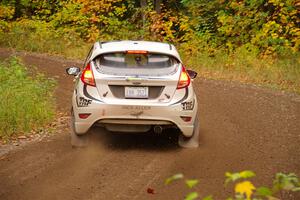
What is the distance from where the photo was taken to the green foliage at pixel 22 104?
10.6 m

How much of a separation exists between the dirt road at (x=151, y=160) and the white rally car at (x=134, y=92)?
1.58ft

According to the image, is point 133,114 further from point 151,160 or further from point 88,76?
point 88,76

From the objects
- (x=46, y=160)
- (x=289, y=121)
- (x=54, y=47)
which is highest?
(x=46, y=160)

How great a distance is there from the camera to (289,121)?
12.0 meters

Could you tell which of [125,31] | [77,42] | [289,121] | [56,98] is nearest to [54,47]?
[77,42]

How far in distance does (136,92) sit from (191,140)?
129 centimetres

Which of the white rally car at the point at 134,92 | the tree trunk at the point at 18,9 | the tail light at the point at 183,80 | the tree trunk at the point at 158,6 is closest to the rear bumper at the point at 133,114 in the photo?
the white rally car at the point at 134,92

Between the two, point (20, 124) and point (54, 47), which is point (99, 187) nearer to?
point (20, 124)

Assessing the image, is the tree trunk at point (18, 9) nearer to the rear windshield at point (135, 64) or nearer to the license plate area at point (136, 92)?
the rear windshield at point (135, 64)

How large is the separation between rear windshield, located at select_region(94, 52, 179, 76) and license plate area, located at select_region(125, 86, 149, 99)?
227mm

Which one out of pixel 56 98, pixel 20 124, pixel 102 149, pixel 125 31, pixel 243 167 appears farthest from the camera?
pixel 125 31

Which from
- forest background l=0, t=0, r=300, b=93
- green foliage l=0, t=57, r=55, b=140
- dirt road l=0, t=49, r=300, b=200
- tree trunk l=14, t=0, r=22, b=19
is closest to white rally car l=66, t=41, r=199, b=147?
dirt road l=0, t=49, r=300, b=200

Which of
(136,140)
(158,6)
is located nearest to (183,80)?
(136,140)

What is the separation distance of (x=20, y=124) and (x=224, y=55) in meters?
11.4
